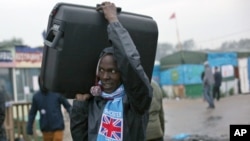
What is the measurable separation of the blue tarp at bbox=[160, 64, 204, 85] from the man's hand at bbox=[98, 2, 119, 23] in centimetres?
2892

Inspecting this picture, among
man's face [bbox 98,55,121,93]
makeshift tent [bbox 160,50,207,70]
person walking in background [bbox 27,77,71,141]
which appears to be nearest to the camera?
man's face [bbox 98,55,121,93]

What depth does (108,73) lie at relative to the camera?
255 cm

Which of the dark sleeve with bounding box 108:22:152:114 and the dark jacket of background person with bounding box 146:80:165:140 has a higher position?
the dark sleeve with bounding box 108:22:152:114

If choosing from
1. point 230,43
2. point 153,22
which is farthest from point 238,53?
point 153,22

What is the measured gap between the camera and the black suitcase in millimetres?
2439

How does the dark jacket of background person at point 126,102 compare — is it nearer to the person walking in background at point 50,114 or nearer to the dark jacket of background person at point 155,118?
the dark jacket of background person at point 155,118

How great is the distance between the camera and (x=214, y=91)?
22172 millimetres

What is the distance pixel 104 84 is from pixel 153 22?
1.81ft

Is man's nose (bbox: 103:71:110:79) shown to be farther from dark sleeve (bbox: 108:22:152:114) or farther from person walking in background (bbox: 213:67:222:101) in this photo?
person walking in background (bbox: 213:67:222:101)

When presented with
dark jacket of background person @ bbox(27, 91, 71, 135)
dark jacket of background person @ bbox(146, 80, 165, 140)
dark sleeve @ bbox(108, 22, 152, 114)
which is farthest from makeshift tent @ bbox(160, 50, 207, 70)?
dark sleeve @ bbox(108, 22, 152, 114)

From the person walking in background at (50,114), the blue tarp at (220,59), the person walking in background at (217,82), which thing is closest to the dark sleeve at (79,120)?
the person walking in background at (50,114)

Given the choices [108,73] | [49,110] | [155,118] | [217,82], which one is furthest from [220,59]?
[108,73]

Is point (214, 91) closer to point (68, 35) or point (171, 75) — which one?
point (171, 75)

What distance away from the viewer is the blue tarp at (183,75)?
31.2 metres
